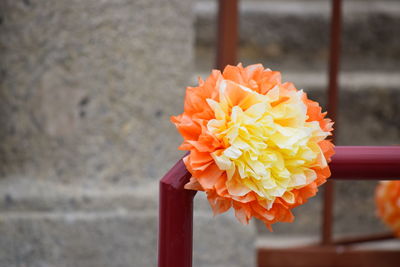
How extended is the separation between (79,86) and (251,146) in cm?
75

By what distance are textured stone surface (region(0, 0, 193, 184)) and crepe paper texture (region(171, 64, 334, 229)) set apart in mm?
690

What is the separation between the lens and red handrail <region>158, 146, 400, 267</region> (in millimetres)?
758

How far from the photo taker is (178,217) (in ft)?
2.48

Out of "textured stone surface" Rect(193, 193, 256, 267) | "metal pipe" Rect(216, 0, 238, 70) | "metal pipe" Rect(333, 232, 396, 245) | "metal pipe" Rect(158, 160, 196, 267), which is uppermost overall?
"metal pipe" Rect(216, 0, 238, 70)

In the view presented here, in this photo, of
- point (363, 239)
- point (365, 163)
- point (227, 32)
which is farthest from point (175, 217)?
point (363, 239)

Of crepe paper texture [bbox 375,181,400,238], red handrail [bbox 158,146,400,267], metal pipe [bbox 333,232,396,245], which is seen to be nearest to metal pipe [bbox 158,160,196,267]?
red handrail [bbox 158,146,400,267]

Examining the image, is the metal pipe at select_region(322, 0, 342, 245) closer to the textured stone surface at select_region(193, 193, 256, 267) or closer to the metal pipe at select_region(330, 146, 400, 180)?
the textured stone surface at select_region(193, 193, 256, 267)

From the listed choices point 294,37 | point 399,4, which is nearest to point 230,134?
point 294,37

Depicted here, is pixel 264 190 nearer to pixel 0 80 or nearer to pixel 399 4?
pixel 0 80

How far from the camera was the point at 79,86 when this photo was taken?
4.69ft

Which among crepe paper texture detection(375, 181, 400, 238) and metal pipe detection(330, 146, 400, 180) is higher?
metal pipe detection(330, 146, 400, 180)

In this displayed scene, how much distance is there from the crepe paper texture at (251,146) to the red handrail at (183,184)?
0.05 ft

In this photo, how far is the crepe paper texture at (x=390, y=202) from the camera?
1785 millimetres

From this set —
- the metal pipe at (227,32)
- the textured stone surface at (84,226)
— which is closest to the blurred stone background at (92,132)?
the textured stone surface at (84,226)
